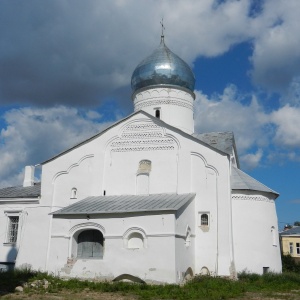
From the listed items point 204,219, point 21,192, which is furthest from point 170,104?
point 21,192

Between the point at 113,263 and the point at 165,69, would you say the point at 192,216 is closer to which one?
the point at 113,263

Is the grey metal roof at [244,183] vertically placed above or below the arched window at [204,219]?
above

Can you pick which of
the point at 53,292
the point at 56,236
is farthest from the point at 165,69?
the point at 53,292

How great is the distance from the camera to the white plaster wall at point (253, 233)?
1420cm

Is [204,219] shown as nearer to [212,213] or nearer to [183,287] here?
[212,213]

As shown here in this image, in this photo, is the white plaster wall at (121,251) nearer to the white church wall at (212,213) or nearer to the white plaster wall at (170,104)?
the white church wall at (212,213)

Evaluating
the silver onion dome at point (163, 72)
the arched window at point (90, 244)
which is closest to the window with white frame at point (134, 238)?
the arched window at point (90, 244)

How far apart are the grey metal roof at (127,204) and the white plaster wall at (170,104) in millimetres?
5096

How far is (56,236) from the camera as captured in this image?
13.6 metres

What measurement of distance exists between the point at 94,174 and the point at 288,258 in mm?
12398

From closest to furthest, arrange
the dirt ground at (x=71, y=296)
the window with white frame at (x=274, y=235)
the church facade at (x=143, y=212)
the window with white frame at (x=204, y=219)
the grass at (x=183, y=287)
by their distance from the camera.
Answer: the dirt ground at (x=71, y=296) → the grass at (x=183, y=287) → the church facade at (x=143, y=212) → the window with white frame at (x=204, y=219) → the window with white frame at (x=274, y=235)

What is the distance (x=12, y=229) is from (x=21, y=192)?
161 centimetres

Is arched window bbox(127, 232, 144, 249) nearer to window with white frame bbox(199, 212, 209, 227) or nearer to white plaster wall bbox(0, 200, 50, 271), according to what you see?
window with white frame bbox(199, 212, 209, 227)

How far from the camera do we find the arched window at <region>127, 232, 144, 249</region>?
1267cm
